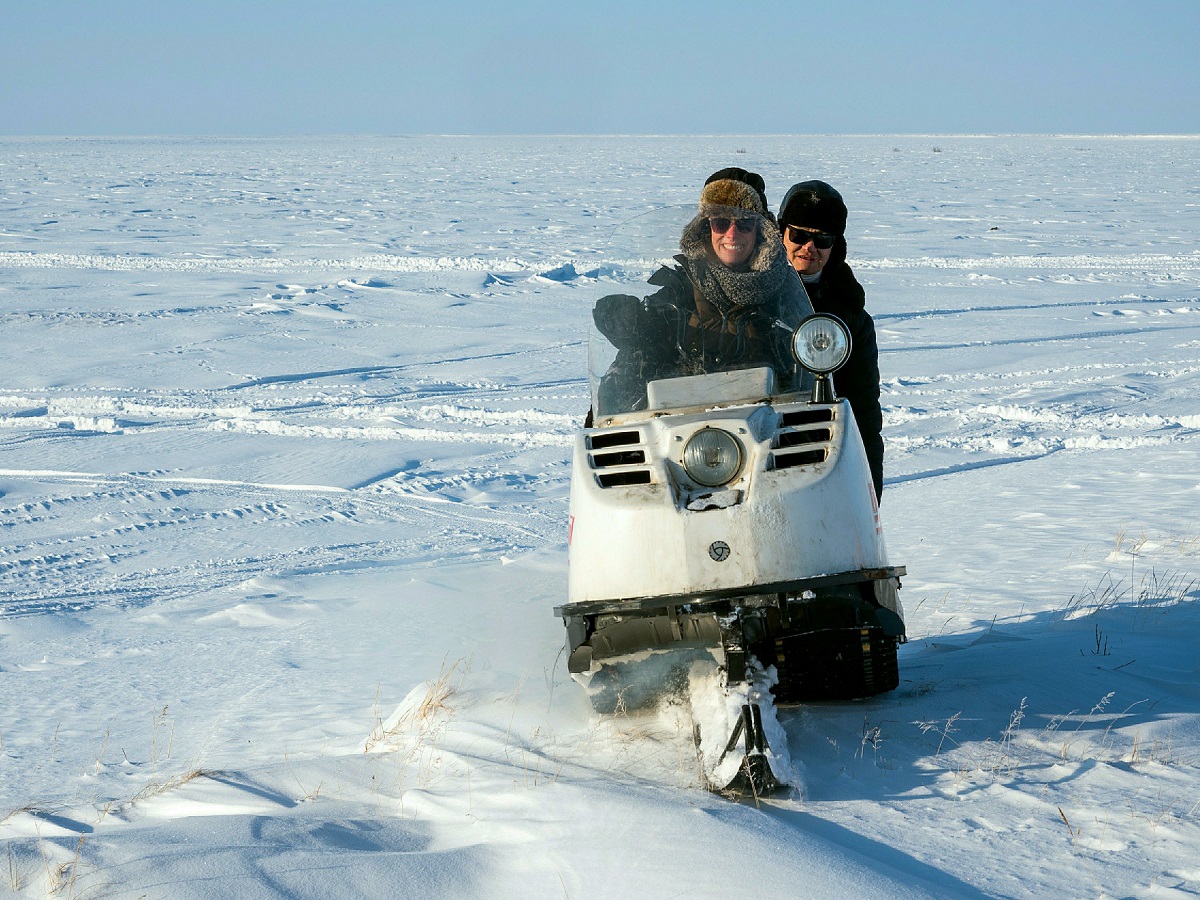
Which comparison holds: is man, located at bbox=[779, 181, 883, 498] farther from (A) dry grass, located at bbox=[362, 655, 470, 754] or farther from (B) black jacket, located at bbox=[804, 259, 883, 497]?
(A) dry grass, located at bbox=[362, 655, 470, 754]

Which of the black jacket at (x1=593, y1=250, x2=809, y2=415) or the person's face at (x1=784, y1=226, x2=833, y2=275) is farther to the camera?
the person's face at (x1=784, y1=226, x2=833, y2=275)

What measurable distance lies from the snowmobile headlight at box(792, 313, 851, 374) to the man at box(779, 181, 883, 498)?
3.28 ft

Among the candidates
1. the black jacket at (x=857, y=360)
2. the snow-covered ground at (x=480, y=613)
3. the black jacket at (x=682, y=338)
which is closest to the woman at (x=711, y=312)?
the black jacket at (x=682, y=338)

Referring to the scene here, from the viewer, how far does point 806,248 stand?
448 cm

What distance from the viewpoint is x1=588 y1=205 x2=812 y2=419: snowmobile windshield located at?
3.56 meters

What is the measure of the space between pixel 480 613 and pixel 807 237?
2.23 metres

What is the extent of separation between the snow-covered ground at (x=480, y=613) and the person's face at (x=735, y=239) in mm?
450

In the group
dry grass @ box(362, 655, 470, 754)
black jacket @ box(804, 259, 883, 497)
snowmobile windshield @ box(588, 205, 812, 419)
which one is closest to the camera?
snowmobile windshield @ box(588, 205, 812, 419)

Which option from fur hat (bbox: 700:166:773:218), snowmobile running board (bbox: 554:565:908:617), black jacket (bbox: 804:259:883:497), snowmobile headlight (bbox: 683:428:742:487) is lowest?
snowmobile running board (bbox: 554:565:908:617)

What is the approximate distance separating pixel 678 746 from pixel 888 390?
722 cm

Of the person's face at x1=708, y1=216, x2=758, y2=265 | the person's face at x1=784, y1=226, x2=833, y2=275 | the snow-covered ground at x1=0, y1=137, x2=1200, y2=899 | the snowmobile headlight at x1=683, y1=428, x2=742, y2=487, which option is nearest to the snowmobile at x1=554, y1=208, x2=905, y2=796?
the snowmobile headlight at x1=683, y1=428, x2=742, y2=487

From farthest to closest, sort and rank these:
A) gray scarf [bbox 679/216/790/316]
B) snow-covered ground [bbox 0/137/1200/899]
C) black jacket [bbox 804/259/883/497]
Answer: black jacket [bbox 804/259/883/497] < gray scarf [bbox 679/216/790/316] < snow-covered ground [bbox 0/137/1200/899]

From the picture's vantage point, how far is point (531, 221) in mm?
23953

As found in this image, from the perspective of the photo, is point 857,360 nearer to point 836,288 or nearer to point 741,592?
point 836,288
